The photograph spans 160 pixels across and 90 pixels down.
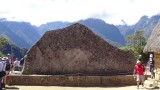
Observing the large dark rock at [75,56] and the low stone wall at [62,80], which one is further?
the large dark rock at [75,56]

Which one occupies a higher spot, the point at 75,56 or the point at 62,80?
the point at 75,56

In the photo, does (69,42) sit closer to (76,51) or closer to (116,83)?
(76,51)

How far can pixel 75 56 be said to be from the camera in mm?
24859

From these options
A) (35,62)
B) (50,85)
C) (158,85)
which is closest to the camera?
(158,85)

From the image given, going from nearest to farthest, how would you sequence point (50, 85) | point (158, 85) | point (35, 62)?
point (158, 85)
point (50, 85)
point (35, 62)

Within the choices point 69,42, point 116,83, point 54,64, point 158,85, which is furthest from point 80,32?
point 158,85

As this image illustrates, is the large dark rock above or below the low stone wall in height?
above

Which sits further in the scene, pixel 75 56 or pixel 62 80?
pixel 75 56

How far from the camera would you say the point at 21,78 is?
2228cm

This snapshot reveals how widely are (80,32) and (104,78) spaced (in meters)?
4.27

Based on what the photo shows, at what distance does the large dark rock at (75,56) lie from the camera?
2456 centimetres

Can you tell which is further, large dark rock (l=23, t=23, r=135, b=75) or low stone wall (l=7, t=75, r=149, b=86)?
large dark rock (l=23, t=23, r=135, b=75)

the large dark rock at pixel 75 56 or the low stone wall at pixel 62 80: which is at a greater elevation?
the large dark rock at pixel 75 56

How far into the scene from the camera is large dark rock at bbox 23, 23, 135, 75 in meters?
24.6
